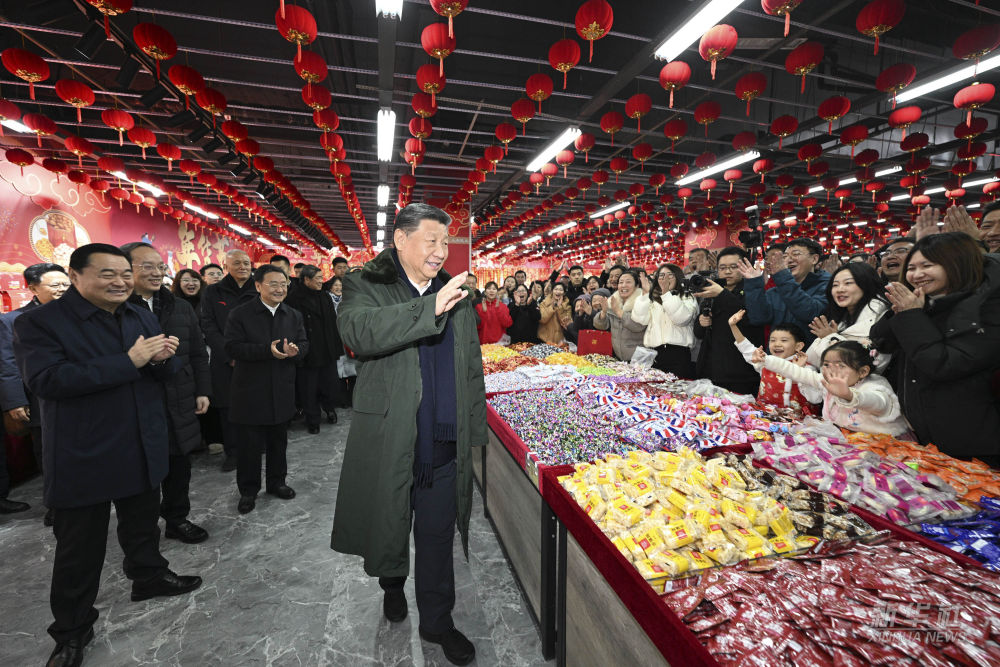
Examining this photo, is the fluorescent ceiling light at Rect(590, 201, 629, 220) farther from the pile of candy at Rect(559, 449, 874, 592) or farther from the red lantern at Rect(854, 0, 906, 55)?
the pile of candy at Rect(559, 449, 874, 592)

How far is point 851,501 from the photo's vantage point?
4.98ft

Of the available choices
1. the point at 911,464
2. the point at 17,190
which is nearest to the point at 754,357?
the point at 911,464

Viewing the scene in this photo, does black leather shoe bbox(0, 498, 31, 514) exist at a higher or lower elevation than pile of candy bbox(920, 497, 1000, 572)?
lower

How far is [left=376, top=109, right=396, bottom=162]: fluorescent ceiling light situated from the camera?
6062mm

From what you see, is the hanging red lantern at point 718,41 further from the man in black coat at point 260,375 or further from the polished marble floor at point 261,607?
the polished marble floor at point 261,607

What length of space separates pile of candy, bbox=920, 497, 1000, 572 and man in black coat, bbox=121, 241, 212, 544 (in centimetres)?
320

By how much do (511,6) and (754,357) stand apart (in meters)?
6.18

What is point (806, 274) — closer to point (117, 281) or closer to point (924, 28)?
point (117, 281)

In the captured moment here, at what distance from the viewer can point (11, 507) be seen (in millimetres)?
3020

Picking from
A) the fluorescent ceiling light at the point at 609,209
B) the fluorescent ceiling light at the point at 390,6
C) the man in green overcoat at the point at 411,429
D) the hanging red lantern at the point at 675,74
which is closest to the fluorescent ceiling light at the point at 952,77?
the hanging red lantern at the point at 675,74

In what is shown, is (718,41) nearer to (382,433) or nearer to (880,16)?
(880,16)

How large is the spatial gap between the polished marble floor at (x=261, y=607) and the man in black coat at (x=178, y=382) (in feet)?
0.65

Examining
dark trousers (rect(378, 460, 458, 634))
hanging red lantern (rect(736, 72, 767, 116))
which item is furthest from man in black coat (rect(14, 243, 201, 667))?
hanging red lantern (rect(736, 72, 767, 116))

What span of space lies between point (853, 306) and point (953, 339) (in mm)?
789
